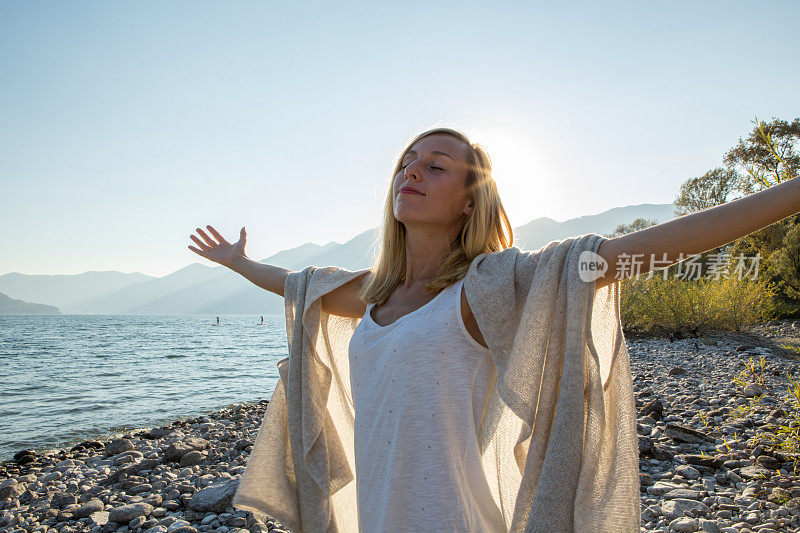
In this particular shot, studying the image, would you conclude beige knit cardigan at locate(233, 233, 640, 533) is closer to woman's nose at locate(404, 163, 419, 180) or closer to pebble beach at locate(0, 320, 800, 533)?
woman's nose at locate(404, 163, 419, 180)

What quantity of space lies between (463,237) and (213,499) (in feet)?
11.7

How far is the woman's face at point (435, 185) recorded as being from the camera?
219 cm

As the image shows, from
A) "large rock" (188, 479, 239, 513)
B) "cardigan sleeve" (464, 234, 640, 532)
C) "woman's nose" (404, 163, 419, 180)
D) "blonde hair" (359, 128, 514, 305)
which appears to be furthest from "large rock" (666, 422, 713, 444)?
"woman's nose" (404, 163, 419, 180)

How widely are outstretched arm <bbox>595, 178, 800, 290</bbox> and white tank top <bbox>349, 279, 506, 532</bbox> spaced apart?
602 millimetres

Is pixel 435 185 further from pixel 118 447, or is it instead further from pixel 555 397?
pixel 118 447

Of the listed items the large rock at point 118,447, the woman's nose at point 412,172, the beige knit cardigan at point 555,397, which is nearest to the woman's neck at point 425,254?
the woman's nose at point 412,172

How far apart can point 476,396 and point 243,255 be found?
160cm

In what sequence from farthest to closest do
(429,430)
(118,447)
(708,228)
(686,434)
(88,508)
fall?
(118,447)
(686,434)
(88,508)
(429,430)
(708,228)

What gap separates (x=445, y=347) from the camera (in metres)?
1.78

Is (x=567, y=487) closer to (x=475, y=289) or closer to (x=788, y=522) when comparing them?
(x=475, y=289)

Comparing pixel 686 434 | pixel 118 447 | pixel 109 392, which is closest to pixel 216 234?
pixel 686 434

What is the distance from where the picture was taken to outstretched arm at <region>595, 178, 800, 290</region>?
1333 millimetres

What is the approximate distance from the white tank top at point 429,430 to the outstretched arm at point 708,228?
602 mm

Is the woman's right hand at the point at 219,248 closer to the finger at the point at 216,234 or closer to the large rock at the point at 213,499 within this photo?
the finger at the point at 216,234
